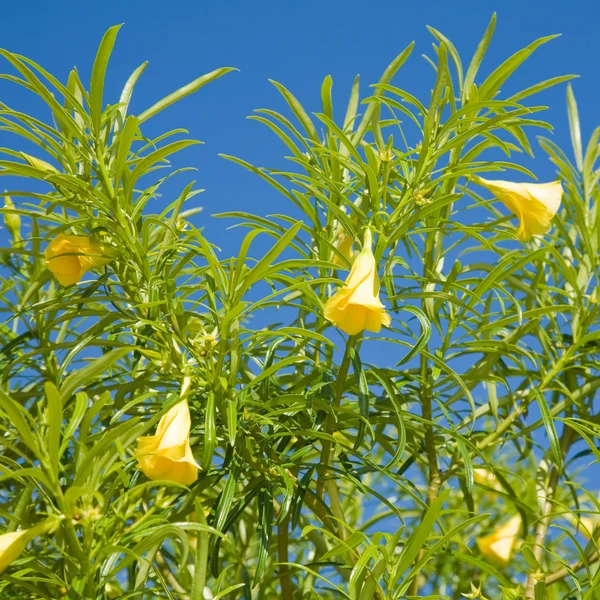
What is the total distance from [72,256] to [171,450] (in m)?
0.32

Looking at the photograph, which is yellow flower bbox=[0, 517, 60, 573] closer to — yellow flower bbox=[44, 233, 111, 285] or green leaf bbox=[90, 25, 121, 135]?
yellow flower bbox=[44, 233, 111, 285]

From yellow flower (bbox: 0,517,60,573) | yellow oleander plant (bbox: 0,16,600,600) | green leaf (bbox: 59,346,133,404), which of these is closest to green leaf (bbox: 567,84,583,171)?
yellow oleander plant (bbox: 0,16,600,600)

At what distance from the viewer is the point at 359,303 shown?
2.96 feet

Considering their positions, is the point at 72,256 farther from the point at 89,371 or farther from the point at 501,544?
the point at 501,544

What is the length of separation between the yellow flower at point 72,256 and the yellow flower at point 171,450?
0.25 meters

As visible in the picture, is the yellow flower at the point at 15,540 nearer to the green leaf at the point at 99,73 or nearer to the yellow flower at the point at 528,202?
the green leaf at the point at 99,73

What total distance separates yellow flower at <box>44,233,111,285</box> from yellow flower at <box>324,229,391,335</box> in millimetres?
310

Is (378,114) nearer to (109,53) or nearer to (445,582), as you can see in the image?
(109,53)

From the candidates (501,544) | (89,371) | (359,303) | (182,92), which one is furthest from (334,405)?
(501,544)

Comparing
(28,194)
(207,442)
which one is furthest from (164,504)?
(28,194)

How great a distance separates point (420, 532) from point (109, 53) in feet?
1.98

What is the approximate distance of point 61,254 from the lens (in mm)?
1038

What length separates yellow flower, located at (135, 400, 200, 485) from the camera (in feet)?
2.86

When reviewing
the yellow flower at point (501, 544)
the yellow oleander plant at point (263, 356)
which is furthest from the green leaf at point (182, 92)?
the yellow flower at point (501, 544)
